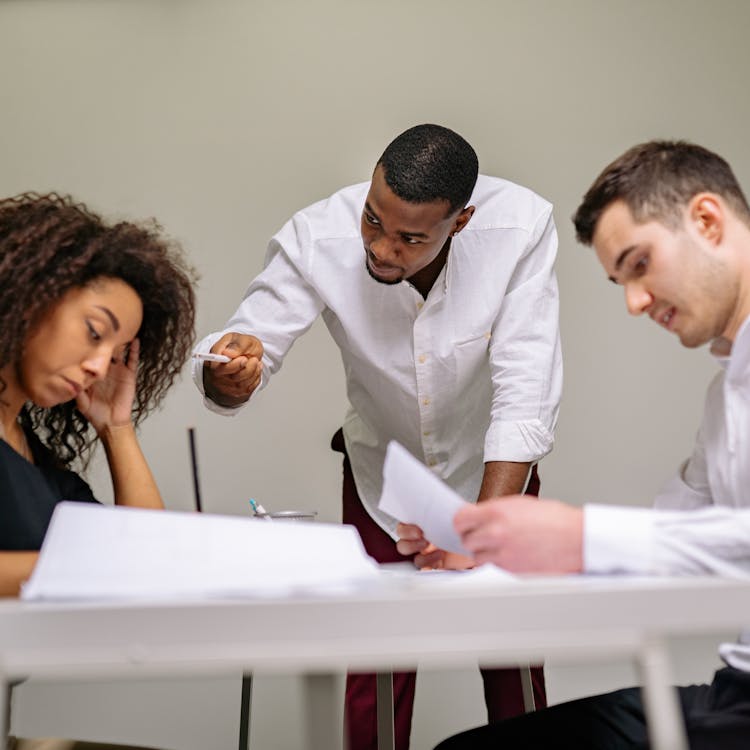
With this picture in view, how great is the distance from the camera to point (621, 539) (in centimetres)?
84

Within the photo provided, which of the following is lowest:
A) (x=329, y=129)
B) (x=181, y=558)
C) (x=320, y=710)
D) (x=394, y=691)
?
(x=394, y=691)

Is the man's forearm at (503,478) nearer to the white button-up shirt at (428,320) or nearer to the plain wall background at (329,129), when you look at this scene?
the white button-up shirt at (428,320)

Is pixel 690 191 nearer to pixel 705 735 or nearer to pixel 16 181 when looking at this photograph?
pixel 705 735

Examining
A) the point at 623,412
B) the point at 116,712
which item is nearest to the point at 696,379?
the point at 623,412

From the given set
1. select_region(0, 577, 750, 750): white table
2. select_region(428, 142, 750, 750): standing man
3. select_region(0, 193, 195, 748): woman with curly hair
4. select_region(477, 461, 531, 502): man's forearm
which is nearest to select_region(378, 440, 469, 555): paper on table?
select_region(428, 142, 750, 750): standing man

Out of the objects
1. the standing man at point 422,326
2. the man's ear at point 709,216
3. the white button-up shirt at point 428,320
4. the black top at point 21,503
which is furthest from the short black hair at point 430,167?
the black top at point 21,503

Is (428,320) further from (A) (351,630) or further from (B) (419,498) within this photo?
(A) (351,630)

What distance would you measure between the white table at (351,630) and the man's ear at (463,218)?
126 centimetres

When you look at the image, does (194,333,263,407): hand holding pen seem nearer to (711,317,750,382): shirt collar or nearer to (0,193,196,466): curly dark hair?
(0,193,196,466): curly dark hair

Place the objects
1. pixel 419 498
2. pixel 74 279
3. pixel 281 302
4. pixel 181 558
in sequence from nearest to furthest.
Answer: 1. pixel 181 558
2. pixel 419 498
3. pixel 74 279
4. pixel 281 302

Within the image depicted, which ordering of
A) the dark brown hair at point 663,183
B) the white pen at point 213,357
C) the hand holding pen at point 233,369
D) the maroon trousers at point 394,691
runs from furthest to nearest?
the maroon trousers at point 394,691, the hand holding pen at point 233,369, the white pen at point 213,357, the dark brown hair at point 663,183

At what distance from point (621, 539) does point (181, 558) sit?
383 millimetres

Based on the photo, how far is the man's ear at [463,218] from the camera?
1831 mm

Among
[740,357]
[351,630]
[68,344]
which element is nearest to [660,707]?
[351,630]
